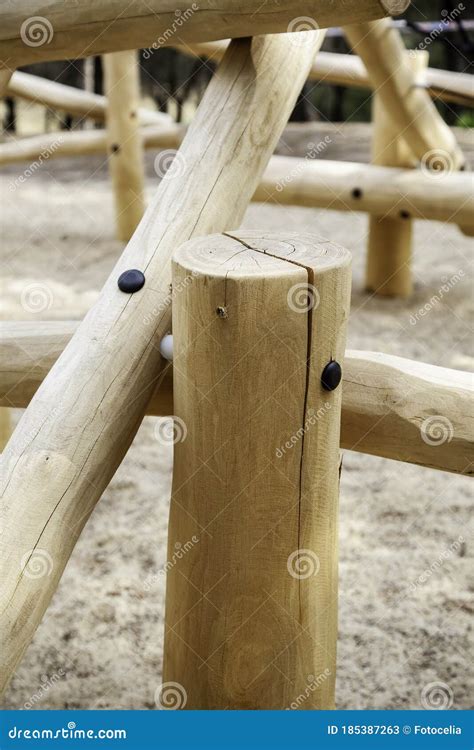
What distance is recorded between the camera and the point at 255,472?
57.9 inches

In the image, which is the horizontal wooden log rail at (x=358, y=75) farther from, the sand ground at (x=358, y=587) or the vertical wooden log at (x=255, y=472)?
the vertical wooden log at (x=255, y=472)

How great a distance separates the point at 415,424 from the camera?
168 cm

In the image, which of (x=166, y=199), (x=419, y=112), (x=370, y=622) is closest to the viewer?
(x=166, y=199)

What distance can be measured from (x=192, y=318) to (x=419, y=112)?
10.5ft

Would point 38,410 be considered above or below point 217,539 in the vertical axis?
above

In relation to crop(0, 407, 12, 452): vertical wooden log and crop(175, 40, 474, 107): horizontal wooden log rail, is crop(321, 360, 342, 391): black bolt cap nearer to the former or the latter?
crop(0, 407, 12, 452): vertical wooden log

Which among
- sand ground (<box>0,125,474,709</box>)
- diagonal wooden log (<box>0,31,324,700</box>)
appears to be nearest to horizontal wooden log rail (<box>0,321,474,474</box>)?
diagonal wooden log (<box>0,31,324,700</box>)

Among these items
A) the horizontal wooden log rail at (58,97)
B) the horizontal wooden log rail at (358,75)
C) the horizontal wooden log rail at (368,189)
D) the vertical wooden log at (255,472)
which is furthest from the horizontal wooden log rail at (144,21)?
the horizontal wooden log rail at (58,97)

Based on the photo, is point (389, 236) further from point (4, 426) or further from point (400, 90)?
point (4, 426)

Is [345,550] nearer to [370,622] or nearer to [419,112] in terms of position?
[370,622]

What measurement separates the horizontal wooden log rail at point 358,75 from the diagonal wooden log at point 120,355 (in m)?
2.01

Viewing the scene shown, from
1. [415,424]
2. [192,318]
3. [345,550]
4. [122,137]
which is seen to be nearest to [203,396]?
[192,318]

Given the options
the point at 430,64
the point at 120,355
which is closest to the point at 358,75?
the point at 120,355

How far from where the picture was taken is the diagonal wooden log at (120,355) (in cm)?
Answer: 137
